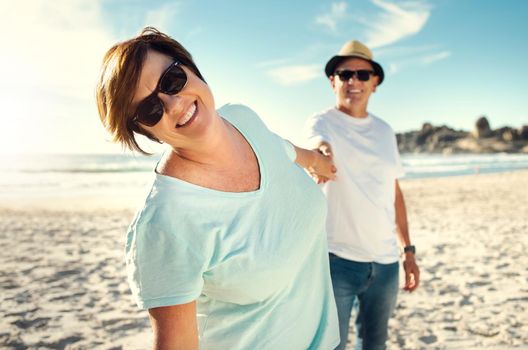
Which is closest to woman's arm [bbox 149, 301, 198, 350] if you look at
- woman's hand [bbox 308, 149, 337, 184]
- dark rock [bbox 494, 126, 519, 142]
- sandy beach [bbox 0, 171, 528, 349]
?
woman's hand [bbox 308, 149, 337, 184]

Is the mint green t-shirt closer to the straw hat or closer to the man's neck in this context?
the man's neck

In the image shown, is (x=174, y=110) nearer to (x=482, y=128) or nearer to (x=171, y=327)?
(x=171, y=327)

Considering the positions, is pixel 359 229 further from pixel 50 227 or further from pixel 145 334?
pixel 50 227

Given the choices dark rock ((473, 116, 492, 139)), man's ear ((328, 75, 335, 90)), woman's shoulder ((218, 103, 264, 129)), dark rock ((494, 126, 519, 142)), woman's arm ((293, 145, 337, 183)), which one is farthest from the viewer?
dark rock ((473, 116, 492, 139))

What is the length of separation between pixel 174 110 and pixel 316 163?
907 mm

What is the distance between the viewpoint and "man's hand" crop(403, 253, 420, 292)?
9.01 ft

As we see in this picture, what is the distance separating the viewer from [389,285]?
2.48 metres

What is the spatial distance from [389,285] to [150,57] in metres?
1.93

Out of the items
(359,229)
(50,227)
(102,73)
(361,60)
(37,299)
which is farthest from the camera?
(50,227)

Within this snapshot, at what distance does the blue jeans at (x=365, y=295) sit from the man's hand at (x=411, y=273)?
0.90 feet

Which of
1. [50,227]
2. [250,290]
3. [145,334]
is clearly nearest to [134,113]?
[250,290]

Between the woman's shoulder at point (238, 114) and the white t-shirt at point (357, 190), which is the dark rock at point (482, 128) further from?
the woman's shoulder at point (238, 114)

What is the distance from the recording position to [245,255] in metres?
1.28

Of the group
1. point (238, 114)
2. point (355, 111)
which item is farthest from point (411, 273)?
point (238, 114)
